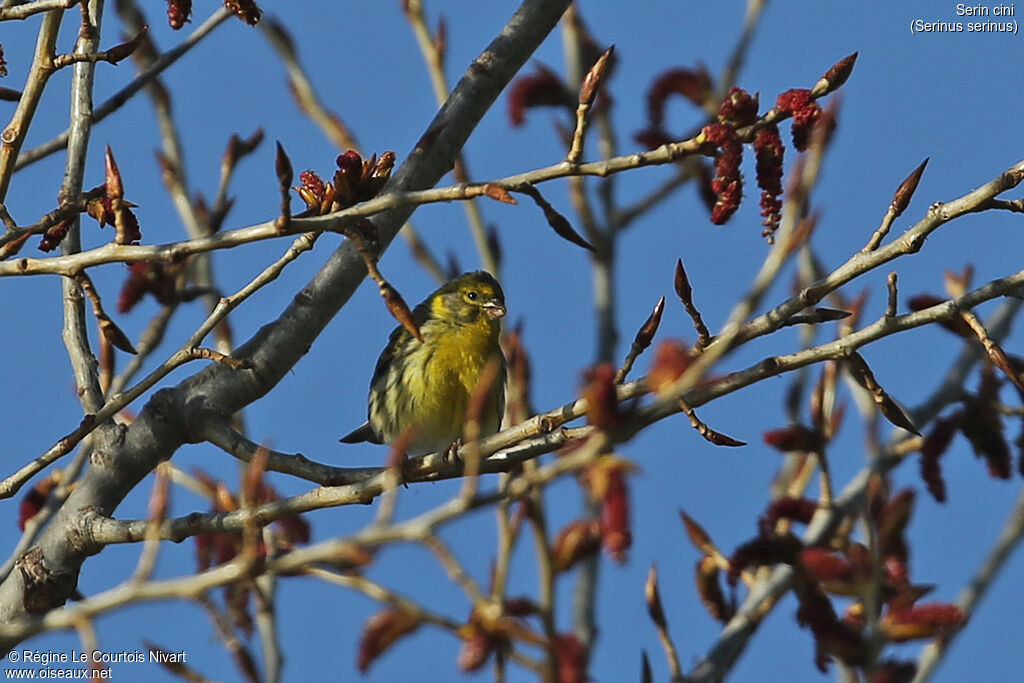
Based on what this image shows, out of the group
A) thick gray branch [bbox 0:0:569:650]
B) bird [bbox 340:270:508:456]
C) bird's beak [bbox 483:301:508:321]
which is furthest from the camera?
bird's beak [bbox 483:301:508:321]

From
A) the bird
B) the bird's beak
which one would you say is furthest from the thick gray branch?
the bird's beak

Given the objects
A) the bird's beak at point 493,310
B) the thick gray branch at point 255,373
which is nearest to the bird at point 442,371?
the bird's beak at point 493,310

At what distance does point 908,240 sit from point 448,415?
11.9ft

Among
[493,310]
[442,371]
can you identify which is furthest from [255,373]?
[493,310]

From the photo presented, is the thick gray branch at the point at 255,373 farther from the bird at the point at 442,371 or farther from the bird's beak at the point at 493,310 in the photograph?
the bird's beak at the point at 493,310

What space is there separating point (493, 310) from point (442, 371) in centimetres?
55

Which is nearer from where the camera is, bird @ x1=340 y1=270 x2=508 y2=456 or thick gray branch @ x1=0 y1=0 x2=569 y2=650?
thick gray branch @ x1=0 y1=0 x2=569 y2=650

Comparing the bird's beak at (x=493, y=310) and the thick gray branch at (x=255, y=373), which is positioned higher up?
the bird's beak at (x=493, y=310)

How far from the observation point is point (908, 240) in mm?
2727

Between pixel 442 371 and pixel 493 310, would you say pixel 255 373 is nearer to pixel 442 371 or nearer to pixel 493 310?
pixel 442 371

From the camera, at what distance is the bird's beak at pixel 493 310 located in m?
6.55

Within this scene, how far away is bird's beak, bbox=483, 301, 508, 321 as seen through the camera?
Result: 655 cm

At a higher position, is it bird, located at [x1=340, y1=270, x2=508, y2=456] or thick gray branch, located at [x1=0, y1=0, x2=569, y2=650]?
bird, located at [x1=340, y1=270, x2=508, y2=456]

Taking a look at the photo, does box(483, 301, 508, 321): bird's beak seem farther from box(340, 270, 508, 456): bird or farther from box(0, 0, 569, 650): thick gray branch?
box(0, 0, 569, 650): thick gray branch
